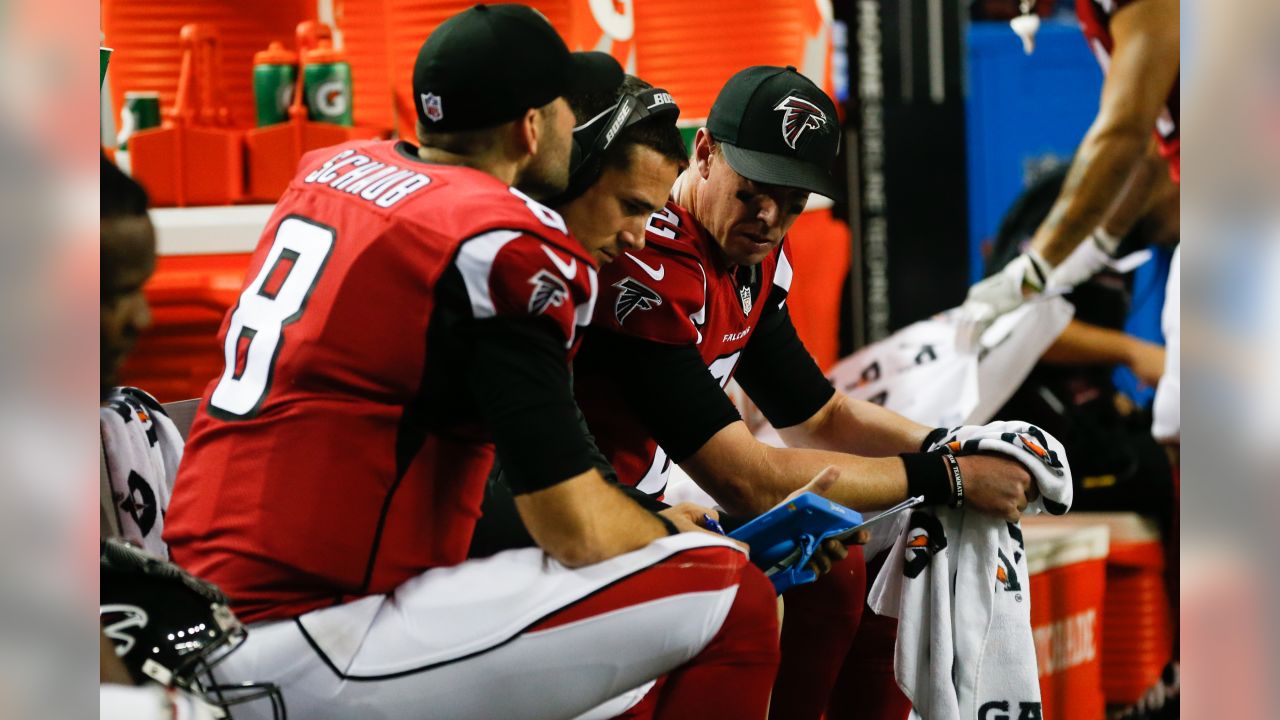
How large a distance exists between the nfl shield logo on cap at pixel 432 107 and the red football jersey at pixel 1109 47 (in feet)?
8.06

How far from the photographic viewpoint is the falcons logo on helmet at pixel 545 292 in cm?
133

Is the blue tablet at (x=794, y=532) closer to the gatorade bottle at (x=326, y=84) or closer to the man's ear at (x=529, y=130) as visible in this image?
the man's ear at (x=529, y=130)

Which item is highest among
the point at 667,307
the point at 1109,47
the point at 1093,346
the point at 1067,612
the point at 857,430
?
the point at 1109,47

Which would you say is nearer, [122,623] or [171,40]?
[122,623]

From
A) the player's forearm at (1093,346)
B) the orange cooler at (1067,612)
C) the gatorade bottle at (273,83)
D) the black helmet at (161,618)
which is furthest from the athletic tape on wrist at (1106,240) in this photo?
the black helmet at (161,618)

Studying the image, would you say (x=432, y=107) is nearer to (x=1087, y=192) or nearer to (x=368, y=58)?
(x=368, y=58)

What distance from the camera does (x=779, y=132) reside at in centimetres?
195

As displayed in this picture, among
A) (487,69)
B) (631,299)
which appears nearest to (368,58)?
(631,299)

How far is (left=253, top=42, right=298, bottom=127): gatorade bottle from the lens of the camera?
8.86 ft

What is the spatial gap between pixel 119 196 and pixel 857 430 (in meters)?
1.13

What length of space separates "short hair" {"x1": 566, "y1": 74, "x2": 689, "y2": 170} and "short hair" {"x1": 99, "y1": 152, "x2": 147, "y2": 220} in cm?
50

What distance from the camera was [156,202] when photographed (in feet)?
8.73
